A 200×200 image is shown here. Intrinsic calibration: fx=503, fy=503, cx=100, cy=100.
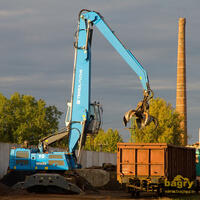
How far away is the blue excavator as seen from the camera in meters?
26.1

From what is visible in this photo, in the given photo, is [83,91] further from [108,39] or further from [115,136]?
[115,136]

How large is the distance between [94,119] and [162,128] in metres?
50.9

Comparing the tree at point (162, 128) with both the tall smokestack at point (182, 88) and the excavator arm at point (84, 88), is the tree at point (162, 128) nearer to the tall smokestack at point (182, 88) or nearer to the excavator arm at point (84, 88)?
the tall smokestack at point (182, 88)

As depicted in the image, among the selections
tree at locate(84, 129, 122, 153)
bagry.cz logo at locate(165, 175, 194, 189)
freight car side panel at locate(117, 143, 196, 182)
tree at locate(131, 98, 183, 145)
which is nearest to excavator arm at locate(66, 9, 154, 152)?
freight car side panel at locate(117, 143, 196, 182)

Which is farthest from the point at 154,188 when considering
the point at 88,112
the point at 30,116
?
the point at 30,116

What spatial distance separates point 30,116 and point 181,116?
94.6 feet

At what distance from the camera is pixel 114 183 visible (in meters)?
29.8

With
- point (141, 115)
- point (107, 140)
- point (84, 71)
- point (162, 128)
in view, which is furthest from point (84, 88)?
point (107, 140)

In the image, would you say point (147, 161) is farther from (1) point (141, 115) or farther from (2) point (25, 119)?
(2) point (25, 119)

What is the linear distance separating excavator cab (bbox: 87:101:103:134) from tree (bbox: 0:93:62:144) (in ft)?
204

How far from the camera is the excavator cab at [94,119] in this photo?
1111 inches

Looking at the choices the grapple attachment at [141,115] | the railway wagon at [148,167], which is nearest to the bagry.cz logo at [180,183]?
the railway wagon at [148,167]

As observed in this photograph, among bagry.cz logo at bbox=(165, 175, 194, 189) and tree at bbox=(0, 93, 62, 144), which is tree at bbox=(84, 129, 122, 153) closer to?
tree at bbox=(0, 93, 62, 144)

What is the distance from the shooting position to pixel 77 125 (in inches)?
1109
